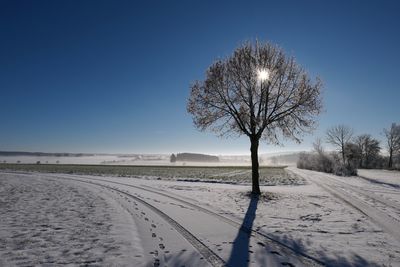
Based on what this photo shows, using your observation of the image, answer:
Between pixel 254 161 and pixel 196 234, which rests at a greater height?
pixel 254 161

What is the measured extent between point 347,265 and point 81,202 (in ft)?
44.3

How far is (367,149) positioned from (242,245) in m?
102

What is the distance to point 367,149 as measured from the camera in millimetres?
94375

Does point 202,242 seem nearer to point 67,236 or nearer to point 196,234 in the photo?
point 196,234

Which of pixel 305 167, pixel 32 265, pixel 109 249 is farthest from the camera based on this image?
pixel 305 167

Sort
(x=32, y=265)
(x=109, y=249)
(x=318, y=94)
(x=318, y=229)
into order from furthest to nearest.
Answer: (x=318, y=94) → (x=318, y=229) → (x=109, y=249) → (x=32, y=265)

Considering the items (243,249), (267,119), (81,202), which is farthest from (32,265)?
(267,119)

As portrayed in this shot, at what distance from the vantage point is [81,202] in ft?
51.2

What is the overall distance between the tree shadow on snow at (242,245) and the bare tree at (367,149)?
9542 cm

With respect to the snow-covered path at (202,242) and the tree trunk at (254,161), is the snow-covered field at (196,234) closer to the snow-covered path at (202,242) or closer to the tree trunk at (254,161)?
the snow-covered path at (202,242)

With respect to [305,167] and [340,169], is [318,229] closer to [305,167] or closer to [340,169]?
[340,169]

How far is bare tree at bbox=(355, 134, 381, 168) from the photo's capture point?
9319 centimetres

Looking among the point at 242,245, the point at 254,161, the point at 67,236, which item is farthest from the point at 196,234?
the point at 254,161

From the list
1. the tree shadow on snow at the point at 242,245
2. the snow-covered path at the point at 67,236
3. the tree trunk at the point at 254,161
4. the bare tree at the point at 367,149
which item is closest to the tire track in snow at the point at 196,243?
the tree shadow on snow at the point at 242,245
